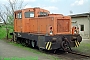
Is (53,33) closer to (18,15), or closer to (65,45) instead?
(65,45)

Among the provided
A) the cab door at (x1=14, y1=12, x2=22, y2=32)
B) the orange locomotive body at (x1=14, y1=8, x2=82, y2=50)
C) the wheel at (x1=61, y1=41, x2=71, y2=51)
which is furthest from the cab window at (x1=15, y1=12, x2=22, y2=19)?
the wheel at (x1=61, y1=41, x2=71, y2=51)

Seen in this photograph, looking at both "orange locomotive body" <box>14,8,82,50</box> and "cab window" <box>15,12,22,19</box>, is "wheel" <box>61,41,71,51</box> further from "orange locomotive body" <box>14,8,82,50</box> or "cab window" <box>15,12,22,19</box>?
"cab window" <box>15,12,22,19</box>

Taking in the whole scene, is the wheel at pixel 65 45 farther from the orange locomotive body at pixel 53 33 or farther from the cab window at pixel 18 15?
the cab window at pixel 18 15

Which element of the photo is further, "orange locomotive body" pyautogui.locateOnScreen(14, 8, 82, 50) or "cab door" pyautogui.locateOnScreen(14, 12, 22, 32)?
"cab door" pyautogui.locateOnScreen(14, 12, 22, 32)

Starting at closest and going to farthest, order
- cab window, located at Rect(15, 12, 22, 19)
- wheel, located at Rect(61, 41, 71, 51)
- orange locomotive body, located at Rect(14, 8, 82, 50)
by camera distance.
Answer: orange locomotive body, located at Rect(14, 8, 82, 50) < wheel, located at Rect(61, 41, 71, 51) < cab window, located at Rect(15, 12, 22, 19)

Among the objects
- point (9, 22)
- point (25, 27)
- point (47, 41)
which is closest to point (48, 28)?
point (47, 41)

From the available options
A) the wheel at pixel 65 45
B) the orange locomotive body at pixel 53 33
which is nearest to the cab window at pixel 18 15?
the orange locomotive body at pixel 53 33

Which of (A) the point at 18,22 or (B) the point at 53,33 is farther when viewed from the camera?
(A) the point at 18,22

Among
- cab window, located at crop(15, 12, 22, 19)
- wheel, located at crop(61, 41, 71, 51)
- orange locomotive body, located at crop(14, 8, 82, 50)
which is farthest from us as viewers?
cab window, located at crop(15, 12, 22, 19)

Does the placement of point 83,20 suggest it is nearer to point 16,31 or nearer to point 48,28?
point 16,31

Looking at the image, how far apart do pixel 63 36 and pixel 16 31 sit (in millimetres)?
6747

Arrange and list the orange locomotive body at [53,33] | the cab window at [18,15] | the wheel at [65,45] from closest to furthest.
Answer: the orange locomotive body at [53,33] < the wheel at [65,45] < the cab window at [18,15]

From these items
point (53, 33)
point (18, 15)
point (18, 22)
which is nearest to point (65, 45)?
point (53, 33)

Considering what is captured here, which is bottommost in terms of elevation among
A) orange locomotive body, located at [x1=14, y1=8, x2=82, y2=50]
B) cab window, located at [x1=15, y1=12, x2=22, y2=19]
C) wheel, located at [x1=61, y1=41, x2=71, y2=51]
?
wheel, located at [x1=61, y1=41, x2=71, y2=51]
